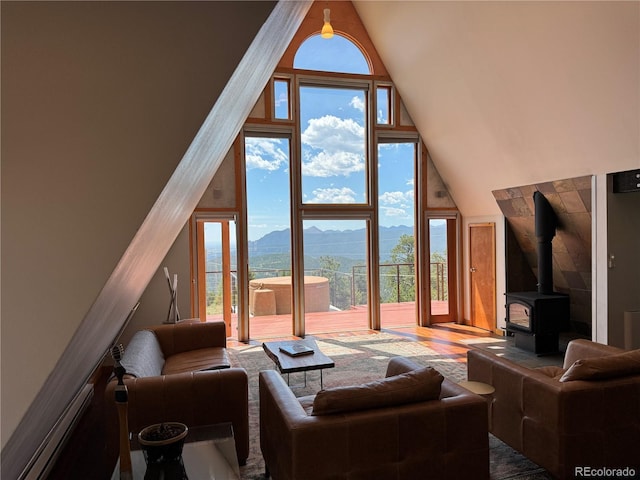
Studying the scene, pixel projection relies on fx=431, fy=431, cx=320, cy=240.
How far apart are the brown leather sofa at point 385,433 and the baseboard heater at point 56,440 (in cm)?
130

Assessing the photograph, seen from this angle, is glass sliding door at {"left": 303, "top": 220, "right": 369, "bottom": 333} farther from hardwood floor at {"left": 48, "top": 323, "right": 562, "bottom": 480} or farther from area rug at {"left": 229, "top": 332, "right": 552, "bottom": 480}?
area rug at {"left": 229, "top": 332, "right": 552, "bottom": 480}

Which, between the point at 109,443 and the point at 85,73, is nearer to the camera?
the point at 85,73

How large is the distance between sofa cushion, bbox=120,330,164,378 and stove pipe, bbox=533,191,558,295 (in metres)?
4.84

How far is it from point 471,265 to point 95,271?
6.91 metres

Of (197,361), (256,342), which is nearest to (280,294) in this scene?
(256,342)

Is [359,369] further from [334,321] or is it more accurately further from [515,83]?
[515,83]

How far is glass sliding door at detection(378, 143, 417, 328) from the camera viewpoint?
7352 millimetres

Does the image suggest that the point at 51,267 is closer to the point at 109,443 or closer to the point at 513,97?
the point at 109,443

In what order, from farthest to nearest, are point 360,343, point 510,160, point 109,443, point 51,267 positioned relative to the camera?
point 360,343, point 510,160, point 109,443, point 51,267

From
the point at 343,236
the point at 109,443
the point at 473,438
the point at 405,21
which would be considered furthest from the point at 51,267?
the point at 343,236

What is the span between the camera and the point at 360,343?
6320mm

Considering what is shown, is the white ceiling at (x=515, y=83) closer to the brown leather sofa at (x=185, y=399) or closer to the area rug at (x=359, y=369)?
the area rug at (x=359, y=369)

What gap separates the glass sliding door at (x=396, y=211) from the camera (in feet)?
24.1

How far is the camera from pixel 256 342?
6484 millimetres
